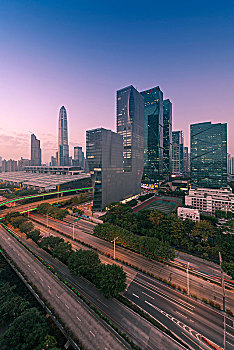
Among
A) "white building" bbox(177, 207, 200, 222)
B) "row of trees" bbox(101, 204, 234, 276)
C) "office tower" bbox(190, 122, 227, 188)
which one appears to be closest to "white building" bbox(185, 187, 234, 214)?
"row of trees" bbox(101, 204, 234, 276)

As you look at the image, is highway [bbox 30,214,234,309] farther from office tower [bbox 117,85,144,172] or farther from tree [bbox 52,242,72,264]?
office tower [bbox 117,85,144,172]

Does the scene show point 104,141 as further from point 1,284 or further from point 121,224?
point 1,284

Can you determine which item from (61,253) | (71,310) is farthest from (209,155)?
(71,310)

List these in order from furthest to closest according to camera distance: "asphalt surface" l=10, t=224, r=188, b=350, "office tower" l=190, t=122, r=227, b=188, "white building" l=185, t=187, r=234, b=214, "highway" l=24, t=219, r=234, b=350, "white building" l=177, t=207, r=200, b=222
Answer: "office tower" l=190, t=122, r=227, b=188 → "white building" l=185, t=187, r=234, b=214 → "white building" l=177, t=207, r=200, b=222 → "highway" l=24, t=219, r=234, b=350 → "asphalt surface" l=10, t=224, r=188, b=350

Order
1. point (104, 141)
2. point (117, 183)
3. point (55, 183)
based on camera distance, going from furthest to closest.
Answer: point (55, 183)
point (117, 183)
point (104, 141)

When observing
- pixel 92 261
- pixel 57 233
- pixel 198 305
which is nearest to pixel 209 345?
pixel 198 305

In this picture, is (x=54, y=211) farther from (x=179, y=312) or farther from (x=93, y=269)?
(x=179, y=312)

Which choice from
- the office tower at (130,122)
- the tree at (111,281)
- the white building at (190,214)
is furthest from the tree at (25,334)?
the office tower at (130,122)
